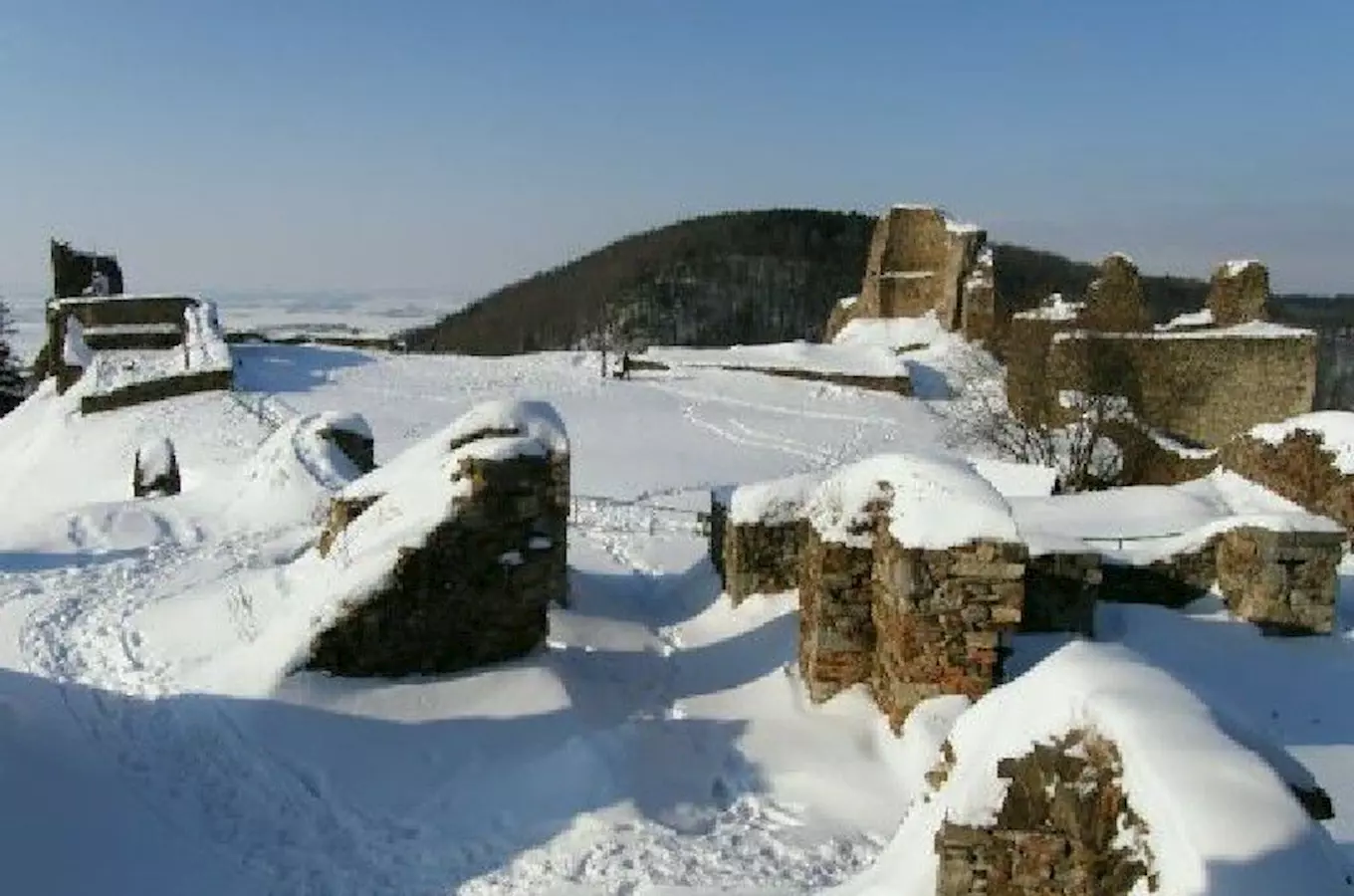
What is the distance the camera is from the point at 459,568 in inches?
367

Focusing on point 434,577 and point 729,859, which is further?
point 434,577

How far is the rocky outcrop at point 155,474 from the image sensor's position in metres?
18.6

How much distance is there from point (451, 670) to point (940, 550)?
387cm

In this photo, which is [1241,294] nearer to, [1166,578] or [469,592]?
[1166,578]

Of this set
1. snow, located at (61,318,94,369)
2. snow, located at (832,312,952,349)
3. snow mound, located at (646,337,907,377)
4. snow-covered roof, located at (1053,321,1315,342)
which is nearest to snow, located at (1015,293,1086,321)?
snow-covered roof, located at (1053,321,1315,342)

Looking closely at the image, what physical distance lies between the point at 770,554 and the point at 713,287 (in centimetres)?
7656

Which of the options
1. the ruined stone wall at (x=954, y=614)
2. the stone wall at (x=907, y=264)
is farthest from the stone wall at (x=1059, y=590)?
the stone wall at (x=907, y=264)

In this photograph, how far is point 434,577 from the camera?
9.21 meters

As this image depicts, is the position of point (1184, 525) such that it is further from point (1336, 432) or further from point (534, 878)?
point (534, 878)

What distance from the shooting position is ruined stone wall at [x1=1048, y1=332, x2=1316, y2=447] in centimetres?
2342

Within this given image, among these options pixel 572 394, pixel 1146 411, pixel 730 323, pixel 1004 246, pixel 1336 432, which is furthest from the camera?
pixel 1004 246

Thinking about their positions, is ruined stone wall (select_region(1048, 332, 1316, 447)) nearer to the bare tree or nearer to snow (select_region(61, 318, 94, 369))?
the bare tree

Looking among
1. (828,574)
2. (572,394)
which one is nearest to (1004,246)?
(572,394)

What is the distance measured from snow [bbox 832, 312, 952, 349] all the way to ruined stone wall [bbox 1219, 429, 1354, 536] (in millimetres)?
24420
